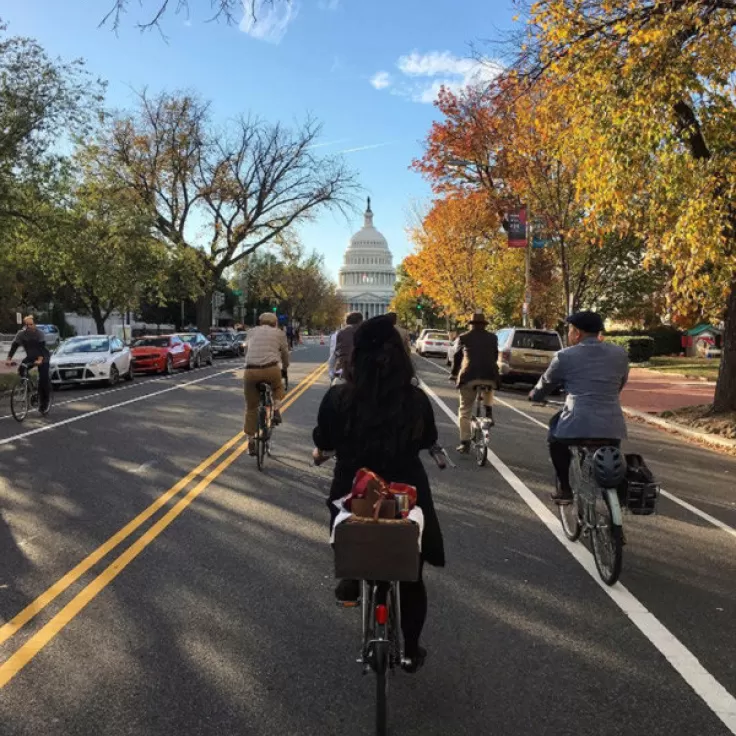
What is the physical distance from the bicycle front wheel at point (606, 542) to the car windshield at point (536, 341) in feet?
53.0

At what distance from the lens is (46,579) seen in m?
5.01

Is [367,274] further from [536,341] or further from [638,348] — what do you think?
[536,341]

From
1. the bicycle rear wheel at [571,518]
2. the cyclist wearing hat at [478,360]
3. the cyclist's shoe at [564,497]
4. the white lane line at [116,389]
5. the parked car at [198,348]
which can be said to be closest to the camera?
the bicycle rear wheel at [571,518]

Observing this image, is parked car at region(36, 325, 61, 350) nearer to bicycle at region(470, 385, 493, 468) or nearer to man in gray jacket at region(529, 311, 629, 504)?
bicycle at region(470, 385, 493, 468)

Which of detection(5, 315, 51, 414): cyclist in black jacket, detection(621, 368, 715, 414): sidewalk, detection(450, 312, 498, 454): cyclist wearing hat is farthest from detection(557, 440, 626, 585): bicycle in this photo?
detection(621, 368, 715, 414): sidewalk

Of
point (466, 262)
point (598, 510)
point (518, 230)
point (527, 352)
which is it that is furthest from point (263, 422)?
point (466, 262)

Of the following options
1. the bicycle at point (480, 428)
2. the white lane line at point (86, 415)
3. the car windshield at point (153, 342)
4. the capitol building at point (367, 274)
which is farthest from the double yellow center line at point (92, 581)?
the capitol building at point (367, 274)

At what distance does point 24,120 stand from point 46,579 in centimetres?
1727

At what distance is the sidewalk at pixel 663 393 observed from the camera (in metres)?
17.4

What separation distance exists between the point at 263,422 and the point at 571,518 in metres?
4.13

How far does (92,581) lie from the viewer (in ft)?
16.3

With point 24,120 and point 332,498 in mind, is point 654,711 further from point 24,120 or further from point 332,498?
point 24,120

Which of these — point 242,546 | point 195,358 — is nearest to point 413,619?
point 242,546

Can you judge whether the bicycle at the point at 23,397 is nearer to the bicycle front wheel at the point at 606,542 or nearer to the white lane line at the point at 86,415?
the white lane line at the point at 86,415
